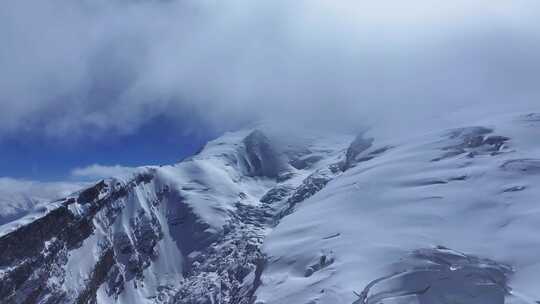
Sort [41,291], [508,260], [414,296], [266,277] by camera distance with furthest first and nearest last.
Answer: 1. [41,291]
2. [266,277]
3. [508,260]
4. [414,296]

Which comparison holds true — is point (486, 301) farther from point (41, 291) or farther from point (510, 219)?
point (41, 291)

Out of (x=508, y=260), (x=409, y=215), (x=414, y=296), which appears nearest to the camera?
(x=414, y=296)

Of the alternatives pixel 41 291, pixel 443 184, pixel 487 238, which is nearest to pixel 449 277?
pixel 487 238

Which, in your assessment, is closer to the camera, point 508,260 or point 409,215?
point 508,260

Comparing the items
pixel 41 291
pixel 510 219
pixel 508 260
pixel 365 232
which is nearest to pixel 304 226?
pixel 365 232

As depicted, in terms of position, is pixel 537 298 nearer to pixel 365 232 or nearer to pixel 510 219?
pixel 510 219

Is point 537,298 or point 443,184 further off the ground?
point 443,184
